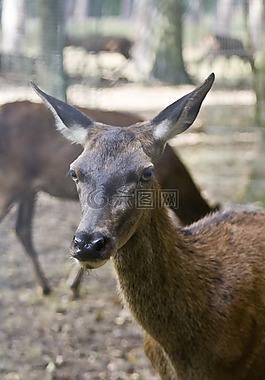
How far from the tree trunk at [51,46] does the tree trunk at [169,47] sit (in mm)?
6113

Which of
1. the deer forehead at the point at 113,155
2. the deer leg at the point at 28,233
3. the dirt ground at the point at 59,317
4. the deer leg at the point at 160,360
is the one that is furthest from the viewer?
the deer leg at the point at 28,233

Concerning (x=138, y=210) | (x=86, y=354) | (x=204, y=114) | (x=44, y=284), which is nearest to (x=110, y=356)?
(x=86, y=354)

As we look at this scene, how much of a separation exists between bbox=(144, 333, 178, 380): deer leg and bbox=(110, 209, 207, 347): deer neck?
0.19 m

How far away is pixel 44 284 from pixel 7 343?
43.4 inches

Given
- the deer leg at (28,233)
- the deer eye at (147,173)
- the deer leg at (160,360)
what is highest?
the deer eye at (147,173)

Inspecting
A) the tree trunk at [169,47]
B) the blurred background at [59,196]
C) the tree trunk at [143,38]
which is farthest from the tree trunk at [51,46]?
the tree trunk at [143,38]


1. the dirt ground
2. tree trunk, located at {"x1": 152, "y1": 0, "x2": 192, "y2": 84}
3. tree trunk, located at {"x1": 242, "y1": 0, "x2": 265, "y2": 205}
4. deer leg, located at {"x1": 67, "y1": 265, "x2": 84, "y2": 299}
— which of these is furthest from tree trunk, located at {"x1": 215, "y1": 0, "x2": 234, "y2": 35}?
deer leg, located at {"x1": 67, "y1": 265, "x2": 84, "y2": 299}

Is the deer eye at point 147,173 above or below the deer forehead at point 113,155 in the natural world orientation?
below

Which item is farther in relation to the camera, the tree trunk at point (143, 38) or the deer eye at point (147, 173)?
the tree trunk at point (143, 38)

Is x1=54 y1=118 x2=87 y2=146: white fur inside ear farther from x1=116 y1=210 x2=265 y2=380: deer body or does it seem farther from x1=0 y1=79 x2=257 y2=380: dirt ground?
x1=0 y1=79 x2=257 y2=380: dirt ground

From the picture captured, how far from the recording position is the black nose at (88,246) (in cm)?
270

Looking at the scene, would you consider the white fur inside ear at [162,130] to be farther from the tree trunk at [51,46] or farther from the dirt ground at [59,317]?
the tree trunk at [51,46]

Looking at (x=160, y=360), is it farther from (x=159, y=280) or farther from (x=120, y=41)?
(x=120, y=41)

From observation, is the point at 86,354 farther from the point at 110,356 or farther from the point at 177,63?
the point at 177,63
